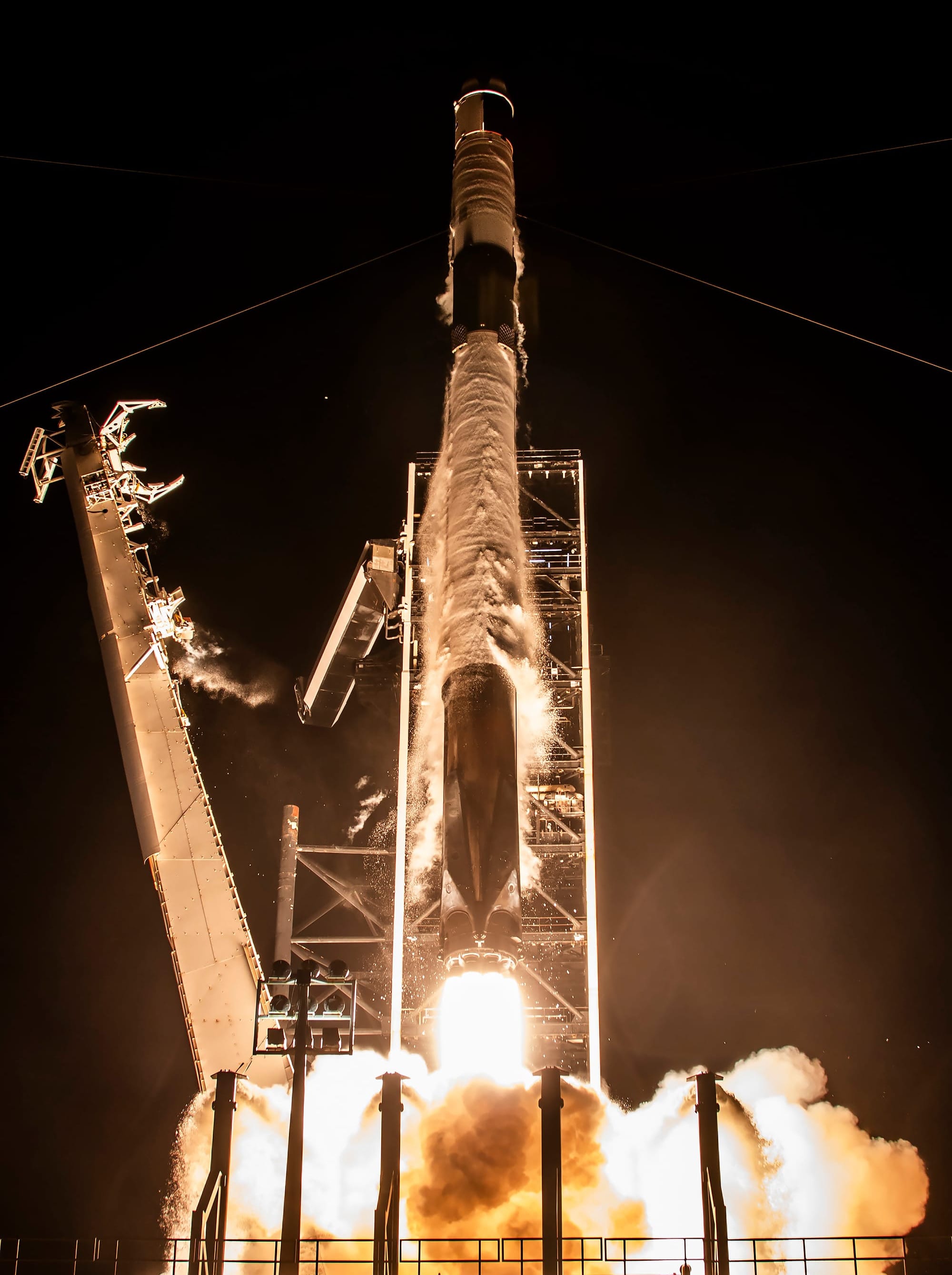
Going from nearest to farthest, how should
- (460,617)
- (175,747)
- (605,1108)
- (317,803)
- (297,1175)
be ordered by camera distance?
(297,1175)
(605,1108)
(460,617)
(175,747)
(317,803)

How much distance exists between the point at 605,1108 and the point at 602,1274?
243 cm

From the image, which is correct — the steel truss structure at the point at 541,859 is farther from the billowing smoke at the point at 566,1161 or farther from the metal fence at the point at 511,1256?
the metal fence at the point at 511,1256

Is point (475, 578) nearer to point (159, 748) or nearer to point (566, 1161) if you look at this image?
point (159, 748)

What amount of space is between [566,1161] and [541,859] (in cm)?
650

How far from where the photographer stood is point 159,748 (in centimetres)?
1798

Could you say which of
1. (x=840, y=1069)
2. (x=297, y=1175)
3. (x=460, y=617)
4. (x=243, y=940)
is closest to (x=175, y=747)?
(x=243, y=940)

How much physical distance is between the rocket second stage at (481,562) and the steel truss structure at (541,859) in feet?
7.71

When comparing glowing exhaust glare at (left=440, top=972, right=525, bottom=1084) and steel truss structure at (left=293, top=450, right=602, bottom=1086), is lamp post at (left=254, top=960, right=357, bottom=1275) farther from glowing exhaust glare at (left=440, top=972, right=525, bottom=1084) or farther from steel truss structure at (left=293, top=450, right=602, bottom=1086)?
steel truss structure at (left=293, top=450, right=602, bottom=1086)

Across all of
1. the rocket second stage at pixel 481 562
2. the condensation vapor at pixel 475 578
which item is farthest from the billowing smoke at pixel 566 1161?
the condensation vapor at pixel 475 578

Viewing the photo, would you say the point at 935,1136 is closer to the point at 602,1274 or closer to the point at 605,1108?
the point at 605,1108

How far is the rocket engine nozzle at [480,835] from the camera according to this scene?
14.0m

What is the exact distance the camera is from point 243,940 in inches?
675

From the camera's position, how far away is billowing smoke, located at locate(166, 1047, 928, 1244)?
13.4m

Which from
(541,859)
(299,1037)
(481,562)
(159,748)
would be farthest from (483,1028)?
(159,748)
